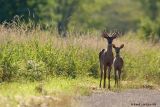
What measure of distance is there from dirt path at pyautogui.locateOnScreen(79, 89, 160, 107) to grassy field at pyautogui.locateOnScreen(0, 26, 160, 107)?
534 mm

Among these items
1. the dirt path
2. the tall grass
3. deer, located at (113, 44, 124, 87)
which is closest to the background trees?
the tall grass

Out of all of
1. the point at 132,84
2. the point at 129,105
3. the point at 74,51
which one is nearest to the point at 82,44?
the point at 74,51

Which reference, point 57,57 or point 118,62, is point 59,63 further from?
point 118,62

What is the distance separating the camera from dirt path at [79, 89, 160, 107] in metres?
16.0

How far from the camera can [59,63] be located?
21625mm

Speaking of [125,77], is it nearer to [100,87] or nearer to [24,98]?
[100,87]

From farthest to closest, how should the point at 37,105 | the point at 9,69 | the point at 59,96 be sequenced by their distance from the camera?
1. the point at 9,69
2. the point at 59,96
3. the point at 37,105

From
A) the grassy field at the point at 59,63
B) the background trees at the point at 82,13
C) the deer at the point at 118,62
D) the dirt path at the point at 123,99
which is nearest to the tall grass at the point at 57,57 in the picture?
the grassy field at the point at 59,63

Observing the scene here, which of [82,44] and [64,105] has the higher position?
[82,44]

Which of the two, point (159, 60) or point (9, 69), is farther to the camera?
point (159, 60)

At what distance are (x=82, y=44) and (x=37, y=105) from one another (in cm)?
868

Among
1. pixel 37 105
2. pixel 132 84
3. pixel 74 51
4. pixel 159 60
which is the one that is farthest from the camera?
pixel 159 60

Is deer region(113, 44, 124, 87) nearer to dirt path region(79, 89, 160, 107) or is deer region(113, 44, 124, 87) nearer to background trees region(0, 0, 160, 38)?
dirt path region(79, 89, 160, 107)

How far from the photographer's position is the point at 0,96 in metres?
15.2
